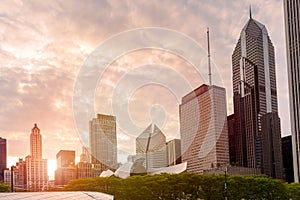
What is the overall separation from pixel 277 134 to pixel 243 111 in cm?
1667

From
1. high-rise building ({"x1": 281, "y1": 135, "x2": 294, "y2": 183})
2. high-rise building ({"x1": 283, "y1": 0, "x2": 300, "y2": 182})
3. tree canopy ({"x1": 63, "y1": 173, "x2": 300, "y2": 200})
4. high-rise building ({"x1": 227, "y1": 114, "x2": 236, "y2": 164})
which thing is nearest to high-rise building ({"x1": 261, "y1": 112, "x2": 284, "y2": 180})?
high-rise building ({"x1": 281, "y1": 135, "x2": 294, "y2": 183})

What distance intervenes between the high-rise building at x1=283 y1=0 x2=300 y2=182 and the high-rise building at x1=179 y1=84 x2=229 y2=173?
4626cm

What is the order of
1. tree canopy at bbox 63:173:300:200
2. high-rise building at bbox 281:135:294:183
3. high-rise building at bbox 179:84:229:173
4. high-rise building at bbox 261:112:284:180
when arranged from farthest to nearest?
high-rise building at bbox 281:135:294:183 < high-rise building at bbox 261:112:284:180 < high-rise building at bbox 179:84:229:173 < tree canopy at bbox 63:173:300:200

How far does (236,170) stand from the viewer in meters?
130

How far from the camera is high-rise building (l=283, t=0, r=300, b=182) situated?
122m

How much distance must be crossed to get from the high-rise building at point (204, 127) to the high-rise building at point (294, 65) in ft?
152

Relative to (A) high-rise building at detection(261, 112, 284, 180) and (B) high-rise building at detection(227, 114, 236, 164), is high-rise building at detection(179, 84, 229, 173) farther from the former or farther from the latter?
(A) high-rise building at detection(261, 112, 284, 180)

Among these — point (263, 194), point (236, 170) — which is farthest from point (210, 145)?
point (263, 194)

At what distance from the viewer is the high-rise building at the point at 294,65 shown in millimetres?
122312

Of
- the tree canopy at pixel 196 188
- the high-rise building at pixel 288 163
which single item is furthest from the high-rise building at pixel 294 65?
the high-rise building at pixel 288 163

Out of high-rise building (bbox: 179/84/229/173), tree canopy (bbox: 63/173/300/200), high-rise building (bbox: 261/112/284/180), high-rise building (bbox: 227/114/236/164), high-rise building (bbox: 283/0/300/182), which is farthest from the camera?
high-rise building (bbox: 227/114/236/164)

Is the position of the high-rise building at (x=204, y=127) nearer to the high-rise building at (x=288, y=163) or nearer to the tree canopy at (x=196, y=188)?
the high-rise building at (x=288, y=163)

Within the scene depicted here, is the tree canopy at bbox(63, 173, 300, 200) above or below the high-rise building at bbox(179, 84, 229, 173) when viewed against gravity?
below

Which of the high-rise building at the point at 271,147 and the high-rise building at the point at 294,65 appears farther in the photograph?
the high-rise building at the point at 271,147
